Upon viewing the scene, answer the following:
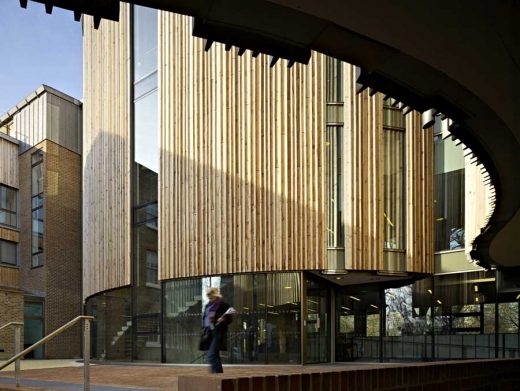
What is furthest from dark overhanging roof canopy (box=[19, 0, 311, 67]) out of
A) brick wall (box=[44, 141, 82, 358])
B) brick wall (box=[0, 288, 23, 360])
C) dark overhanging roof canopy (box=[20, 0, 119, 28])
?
brick wall (box=[44, 141, 82, 358])

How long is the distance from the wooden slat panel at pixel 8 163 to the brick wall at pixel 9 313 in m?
7.30

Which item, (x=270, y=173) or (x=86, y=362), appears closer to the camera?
(x=86, y=362)

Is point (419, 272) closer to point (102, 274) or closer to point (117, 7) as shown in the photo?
point (102, 274)

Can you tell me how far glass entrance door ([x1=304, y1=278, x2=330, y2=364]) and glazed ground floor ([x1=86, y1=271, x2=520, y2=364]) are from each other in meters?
0.03

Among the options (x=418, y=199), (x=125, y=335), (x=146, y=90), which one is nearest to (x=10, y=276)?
(x=125, y=335)

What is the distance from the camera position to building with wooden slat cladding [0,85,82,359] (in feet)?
105

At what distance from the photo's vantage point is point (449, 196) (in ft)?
64.5

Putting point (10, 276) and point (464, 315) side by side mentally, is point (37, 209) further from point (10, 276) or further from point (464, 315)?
point (464, 315)

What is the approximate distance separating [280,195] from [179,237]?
3.58 metres

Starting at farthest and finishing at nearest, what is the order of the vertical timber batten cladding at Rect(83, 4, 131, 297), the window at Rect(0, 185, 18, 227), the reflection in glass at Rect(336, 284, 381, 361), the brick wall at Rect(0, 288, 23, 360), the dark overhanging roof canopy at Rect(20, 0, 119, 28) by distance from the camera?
1. the window at Rect(0, 185, 18, 227)
2. the brick wall at Rect(0, 288, 23, 360)
3. the vertical timber batten cladding at Rect(83, 4, 131, 297)
4. the reflection in glass at Rect(336, 284, 381, 361)
5. the dark overhanging roof canopy at Rect(20, 0, 119, 28)

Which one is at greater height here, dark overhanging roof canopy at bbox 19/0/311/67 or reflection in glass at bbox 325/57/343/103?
reflection in glass at bbox 325/57/343/103

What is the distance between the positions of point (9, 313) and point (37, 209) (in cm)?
651

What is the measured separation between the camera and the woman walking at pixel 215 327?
33.7 ft

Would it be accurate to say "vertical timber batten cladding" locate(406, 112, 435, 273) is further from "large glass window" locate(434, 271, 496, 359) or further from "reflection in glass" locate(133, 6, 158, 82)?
"reflection in glass" locate(133, 6, 158, 82)
